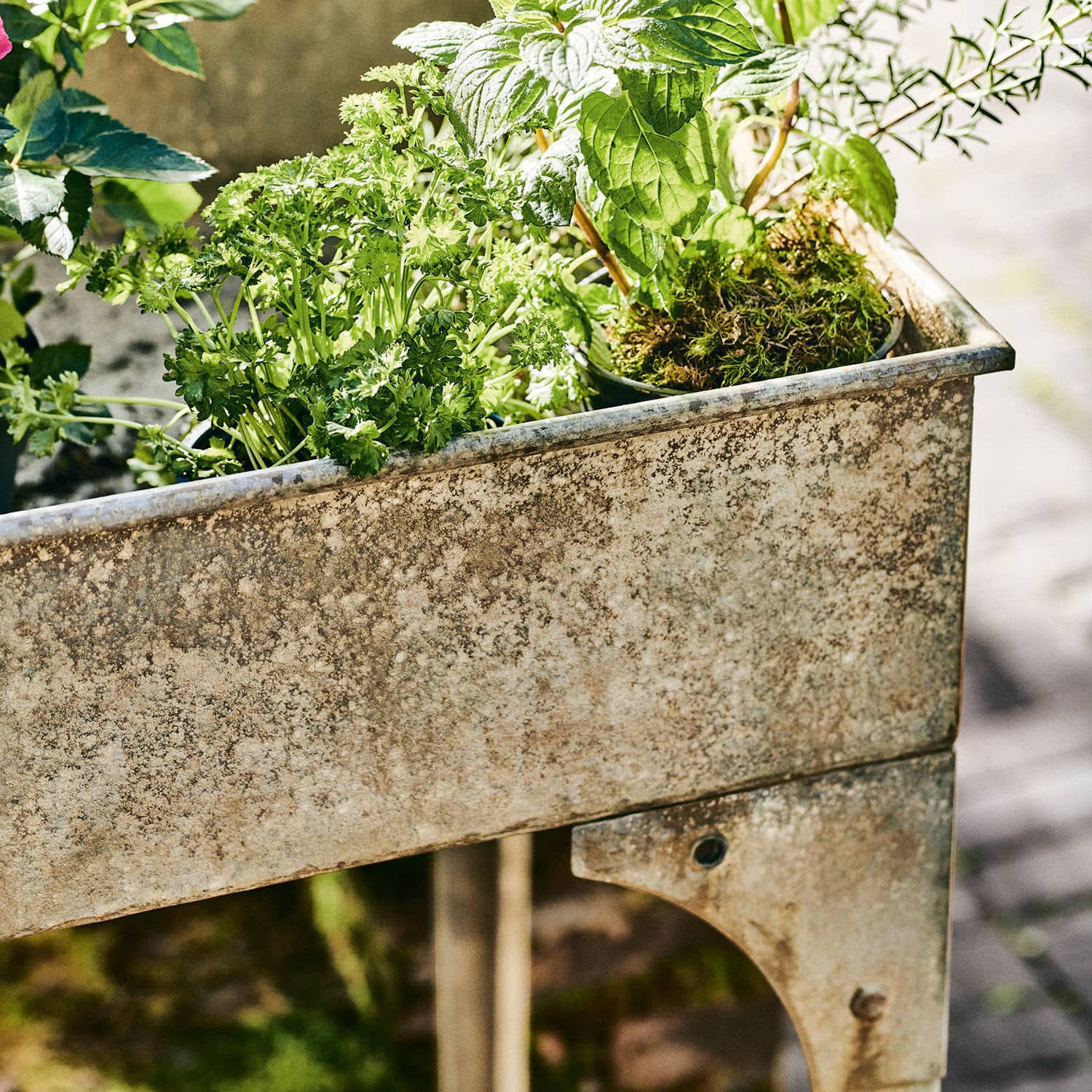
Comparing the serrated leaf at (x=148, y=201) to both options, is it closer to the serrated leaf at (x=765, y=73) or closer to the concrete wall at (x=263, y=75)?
the serrated leaf at (x=765, y=73)

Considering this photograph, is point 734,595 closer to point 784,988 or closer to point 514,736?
point 514,736

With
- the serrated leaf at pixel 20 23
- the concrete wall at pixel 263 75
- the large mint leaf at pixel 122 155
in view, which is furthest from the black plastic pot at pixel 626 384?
the concrete wall at pixel 263 75

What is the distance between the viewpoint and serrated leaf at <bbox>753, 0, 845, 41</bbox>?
0.76 meters

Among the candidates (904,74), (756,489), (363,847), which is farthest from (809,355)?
(363,847)

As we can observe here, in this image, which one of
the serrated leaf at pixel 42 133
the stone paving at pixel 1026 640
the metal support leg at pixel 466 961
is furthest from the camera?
the stone paving at pixel 1026 640

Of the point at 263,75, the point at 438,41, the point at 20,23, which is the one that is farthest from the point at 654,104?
the point at 263,75

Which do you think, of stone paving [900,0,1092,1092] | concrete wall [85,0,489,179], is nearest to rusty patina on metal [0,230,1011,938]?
concrete wall [85,0,489,179]

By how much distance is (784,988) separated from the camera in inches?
35.9

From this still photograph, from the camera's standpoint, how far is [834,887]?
88 centimetres

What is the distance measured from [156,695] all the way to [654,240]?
1.18 ft

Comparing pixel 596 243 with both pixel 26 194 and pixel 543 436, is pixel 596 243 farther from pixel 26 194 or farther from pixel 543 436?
pixel 26 194

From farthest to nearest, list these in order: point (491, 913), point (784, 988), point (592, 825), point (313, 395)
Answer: point (491, 913)
point (784, 988)
point (592, 825)
point (313, 395)

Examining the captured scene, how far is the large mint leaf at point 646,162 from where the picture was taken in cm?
65

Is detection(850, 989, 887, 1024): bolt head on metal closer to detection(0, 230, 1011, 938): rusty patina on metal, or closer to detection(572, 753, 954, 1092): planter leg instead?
detection(572, 753, 954, 1092): planter leg
